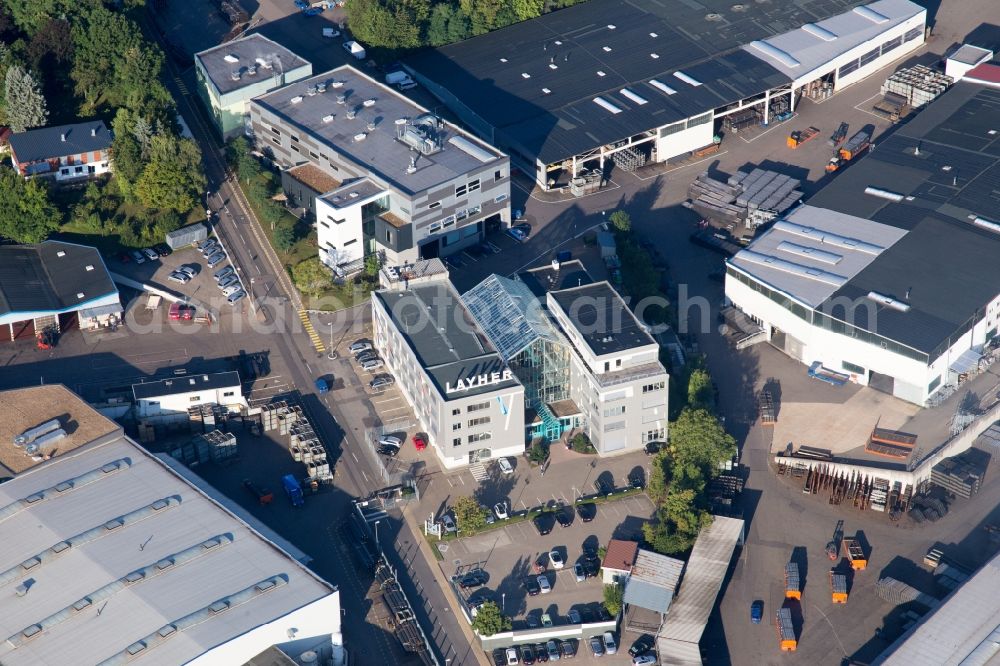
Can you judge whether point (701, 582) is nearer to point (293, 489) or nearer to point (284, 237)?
point (293, 489)

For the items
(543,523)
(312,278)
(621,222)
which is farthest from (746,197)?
(543,523)

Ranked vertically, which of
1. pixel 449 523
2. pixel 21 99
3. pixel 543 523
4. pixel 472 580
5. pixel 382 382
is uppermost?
pixel 21 99

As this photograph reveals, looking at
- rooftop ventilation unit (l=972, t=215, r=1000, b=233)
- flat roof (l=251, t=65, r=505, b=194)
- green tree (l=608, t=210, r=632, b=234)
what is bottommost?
green tree (l=608, t=210, r=632, b=234)

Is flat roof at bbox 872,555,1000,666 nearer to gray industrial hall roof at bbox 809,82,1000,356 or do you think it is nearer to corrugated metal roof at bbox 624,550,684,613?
corrugated metal roof at bbox 624,550,684,613

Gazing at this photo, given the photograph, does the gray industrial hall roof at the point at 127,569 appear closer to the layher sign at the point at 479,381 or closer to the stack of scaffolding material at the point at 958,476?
the layher sign at the point at 479,381

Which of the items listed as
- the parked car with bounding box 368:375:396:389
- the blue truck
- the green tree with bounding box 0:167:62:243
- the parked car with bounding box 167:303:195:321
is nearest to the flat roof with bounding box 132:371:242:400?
the parked car with bounding box 167:303:195:321
